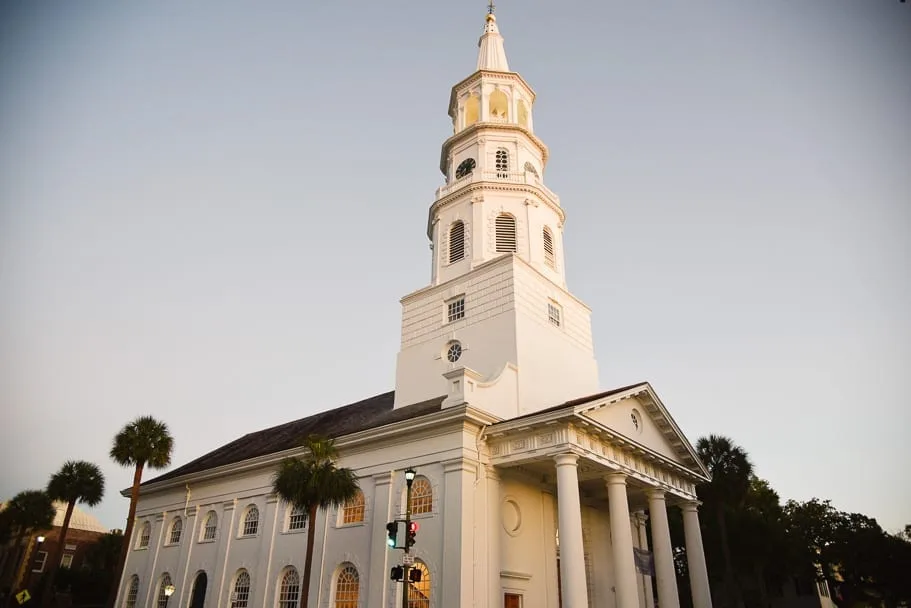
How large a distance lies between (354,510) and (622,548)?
34.4 feet

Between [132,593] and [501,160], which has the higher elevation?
[501,160]

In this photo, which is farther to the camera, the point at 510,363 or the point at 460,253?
the point at 460,253

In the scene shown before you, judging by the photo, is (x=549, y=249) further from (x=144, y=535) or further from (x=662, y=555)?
(x=144, y=535)

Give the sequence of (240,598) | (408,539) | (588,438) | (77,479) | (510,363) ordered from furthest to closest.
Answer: (77,479)
(240,598)
(510,363)
(588,438)
(408,539)

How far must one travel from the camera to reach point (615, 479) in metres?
23.0

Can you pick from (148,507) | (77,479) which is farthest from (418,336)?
(77,479)

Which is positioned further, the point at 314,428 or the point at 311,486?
the point at 314,428

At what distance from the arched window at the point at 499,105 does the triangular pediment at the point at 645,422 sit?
18.6 metres

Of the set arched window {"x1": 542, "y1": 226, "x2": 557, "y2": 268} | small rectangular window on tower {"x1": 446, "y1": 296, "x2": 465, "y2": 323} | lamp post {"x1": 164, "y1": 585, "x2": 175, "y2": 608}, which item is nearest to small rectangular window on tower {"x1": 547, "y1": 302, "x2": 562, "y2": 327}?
arched window {"x1": 542, "y1": 226, "x2": 557, "y2": 268}

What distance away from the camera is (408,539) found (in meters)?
16.4

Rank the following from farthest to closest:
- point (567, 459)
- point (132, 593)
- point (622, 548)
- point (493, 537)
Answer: point (132, 593)
point (493, 537)
point (622, 548)
point (567, 459)

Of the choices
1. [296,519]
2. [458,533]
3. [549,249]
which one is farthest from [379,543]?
[549,249]

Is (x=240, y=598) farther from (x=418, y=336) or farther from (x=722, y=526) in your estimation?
(x=722, y=526)

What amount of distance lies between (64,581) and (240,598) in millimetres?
38834
